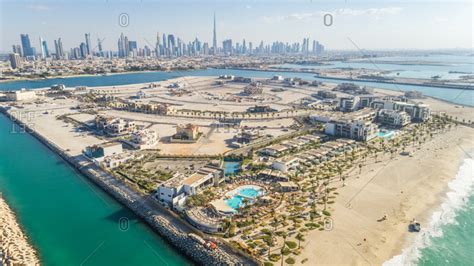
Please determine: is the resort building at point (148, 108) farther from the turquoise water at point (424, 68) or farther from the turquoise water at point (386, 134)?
the turquoise water at point (424, 68)

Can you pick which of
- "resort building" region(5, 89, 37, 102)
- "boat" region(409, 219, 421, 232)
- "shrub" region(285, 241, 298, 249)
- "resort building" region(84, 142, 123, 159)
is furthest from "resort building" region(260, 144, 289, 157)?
"resort building" region(5, 89, 37, 102)

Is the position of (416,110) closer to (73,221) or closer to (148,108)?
(148,108)

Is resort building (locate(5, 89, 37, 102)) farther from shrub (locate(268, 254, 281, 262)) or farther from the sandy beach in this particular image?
shrub (locate(268, 254, 281, 262))

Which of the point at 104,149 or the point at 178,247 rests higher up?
the point at 104,149

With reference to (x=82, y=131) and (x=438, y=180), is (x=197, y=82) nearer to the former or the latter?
(x=82, y=131)

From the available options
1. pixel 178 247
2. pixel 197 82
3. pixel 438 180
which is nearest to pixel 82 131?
pixel 178 247
